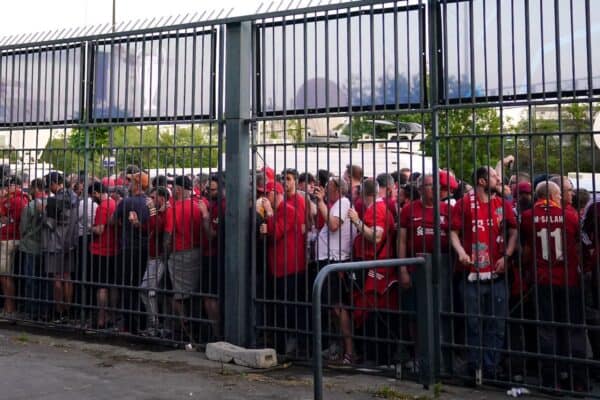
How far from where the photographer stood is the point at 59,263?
1013 centimetres

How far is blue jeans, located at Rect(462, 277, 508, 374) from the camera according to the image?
708 cm

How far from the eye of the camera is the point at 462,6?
738 cm

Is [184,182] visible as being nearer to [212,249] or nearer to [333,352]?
[212,249]

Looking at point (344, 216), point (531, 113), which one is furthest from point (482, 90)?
point (344, 216)

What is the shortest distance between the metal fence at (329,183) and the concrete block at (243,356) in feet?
0.72

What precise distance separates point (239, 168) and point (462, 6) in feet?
8.74

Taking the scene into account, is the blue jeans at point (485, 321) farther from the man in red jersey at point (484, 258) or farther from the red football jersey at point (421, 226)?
the red football jersey at point (421, 226)

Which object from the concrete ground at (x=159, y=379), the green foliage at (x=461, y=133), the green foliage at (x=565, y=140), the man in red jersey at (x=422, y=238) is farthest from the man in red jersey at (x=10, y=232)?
the green foliage at (x=565, y=140)

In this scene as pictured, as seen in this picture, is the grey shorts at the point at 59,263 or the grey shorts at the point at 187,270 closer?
the grey shorts at the point at 187,270

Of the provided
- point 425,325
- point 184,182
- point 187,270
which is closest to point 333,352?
point 425,325

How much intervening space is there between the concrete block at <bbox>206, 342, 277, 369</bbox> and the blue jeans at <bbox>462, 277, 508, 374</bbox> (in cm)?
193

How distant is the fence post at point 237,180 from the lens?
8477 mm

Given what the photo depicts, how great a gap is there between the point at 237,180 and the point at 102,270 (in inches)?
88.1

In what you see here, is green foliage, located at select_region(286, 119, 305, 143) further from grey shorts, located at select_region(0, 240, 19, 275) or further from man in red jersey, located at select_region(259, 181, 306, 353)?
grey shorts, located at select_region(0, 240, 19, 275)
